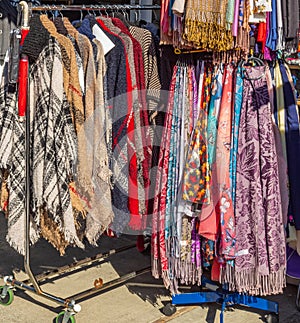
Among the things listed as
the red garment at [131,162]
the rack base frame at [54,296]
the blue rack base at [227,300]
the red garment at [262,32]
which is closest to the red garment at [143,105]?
the red garment at [131,162]

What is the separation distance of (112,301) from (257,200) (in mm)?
1158

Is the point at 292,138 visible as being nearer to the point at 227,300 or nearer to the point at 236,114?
the point at 236,114

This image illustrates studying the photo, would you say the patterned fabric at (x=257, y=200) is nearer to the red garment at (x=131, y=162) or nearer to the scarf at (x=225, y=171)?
the scarf at (x=225, y=171)

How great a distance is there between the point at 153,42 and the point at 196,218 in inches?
39.4

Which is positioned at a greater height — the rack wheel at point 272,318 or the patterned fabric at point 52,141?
the patterned fabric at point 52,141

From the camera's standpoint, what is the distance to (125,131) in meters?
3.07

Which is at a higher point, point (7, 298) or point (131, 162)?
point (131, 162)

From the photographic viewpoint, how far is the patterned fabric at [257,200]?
2863 mm

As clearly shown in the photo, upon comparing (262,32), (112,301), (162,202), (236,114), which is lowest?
(112,301)

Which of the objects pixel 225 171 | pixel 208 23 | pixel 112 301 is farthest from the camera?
pixel 112 301

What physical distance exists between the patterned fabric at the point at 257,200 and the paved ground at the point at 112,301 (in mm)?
491

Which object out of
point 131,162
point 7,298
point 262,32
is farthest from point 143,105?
point 7,298

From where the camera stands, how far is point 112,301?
3.47 meters

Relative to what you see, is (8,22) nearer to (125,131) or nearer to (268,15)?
(125,131)
